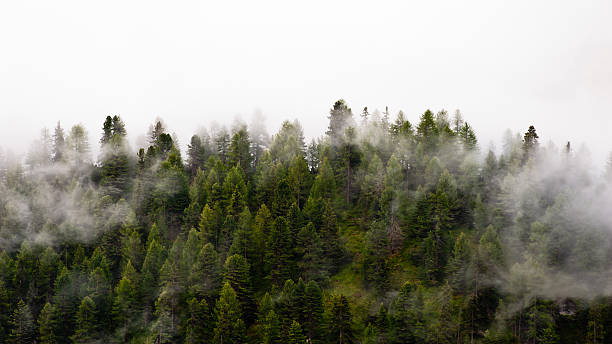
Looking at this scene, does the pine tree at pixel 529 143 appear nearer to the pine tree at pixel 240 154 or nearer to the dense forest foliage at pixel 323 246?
the dense forest foliage at pixel 323 246

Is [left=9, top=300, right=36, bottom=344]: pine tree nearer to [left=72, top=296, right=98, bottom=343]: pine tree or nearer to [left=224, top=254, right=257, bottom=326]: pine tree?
[left=72, top=296, right=98, bottom=343]: pine tree

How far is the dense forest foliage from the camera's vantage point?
84.5 meters

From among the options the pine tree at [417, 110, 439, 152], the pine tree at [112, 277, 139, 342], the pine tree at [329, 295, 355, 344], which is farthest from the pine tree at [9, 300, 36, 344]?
the pine tree at [417, 110, 439, 152]

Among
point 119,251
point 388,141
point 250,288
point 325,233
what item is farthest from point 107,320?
point 388,141

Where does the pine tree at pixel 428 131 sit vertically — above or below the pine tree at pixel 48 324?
above

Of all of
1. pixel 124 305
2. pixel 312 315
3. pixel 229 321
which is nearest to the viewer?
pixel 312 315

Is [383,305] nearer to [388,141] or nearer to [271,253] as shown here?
[271,253]

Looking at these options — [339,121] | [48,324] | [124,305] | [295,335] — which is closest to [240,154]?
[339,121]

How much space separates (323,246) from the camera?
327 ft

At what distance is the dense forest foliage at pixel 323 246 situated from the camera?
84.5m

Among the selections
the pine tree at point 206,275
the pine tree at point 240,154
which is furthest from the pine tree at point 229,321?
the pine tree at point 240,154

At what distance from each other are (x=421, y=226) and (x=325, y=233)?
18.8 m

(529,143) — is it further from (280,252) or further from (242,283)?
(242,283)

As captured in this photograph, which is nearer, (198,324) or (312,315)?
(312,315)
